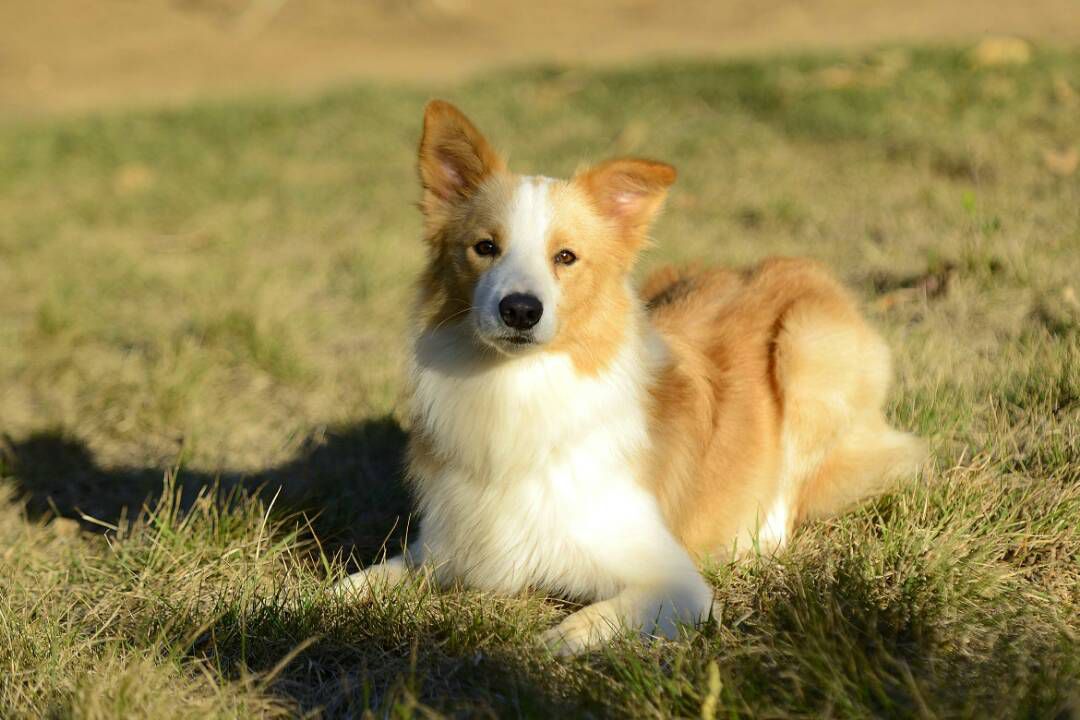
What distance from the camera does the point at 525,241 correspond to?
11.2 feet

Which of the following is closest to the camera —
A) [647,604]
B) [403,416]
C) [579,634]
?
[579,634]

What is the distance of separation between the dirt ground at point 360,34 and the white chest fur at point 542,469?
1099 centimetres

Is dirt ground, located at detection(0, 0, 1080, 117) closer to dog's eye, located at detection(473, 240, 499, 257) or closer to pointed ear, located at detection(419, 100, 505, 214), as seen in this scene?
pointed ear, located at detection(419, 100, 505, 214)

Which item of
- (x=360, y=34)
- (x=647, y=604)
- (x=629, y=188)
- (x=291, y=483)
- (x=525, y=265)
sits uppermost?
(x=360, y=34)

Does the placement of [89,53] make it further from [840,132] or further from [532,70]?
[840,132]

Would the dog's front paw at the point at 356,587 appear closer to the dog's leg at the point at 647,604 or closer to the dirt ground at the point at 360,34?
the dog's leg at the point at 647,604

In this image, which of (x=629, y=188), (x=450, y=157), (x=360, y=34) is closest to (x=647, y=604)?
(x=629, y=188)

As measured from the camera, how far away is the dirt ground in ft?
55.2

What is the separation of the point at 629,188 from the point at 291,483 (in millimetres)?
2069

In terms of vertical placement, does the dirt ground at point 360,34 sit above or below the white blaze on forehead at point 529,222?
above

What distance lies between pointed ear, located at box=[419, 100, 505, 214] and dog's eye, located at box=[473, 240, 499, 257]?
287 millimetres

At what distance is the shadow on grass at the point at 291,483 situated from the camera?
14.3ft

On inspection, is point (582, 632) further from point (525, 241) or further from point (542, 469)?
point (525, 241)


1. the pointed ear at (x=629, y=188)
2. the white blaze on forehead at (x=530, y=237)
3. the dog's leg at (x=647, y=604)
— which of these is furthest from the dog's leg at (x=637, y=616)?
the pointed ear at (x=629, y=188)
